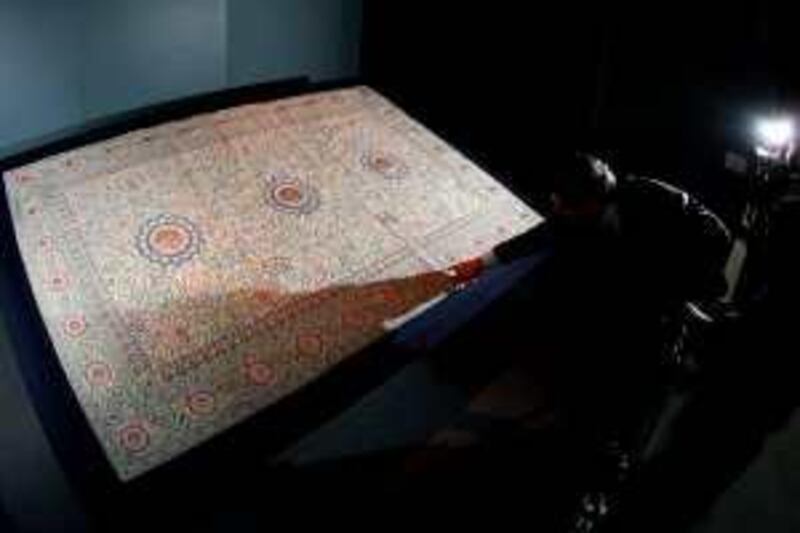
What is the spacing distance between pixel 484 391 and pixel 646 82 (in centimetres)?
166

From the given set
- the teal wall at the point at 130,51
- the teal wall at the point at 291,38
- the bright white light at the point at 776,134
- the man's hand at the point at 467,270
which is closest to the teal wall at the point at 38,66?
the teal wall at the point at 130,51

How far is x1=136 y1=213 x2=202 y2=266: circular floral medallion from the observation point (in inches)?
114

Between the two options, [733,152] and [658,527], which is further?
[733,152]

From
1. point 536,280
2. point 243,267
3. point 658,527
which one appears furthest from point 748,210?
point 243,267

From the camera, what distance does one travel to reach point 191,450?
243 cm

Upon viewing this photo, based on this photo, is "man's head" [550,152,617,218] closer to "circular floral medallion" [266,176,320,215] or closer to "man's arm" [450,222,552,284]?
"man's arm" [450,222,552,284]

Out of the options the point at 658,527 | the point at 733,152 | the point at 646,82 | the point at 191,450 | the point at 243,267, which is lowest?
the point at 658,527

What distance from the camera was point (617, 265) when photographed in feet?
9.16

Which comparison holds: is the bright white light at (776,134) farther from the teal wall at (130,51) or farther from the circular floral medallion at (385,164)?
the teal wall at (130,51)

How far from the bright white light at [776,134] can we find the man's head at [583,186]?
46cm

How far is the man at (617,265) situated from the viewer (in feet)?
8.50

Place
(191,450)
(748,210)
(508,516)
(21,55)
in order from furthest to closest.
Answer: (21,55) < (508,516) < (748,210) < (191,450)

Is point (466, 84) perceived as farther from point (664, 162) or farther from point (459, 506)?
point (459, 506)

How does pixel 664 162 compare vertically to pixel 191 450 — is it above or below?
above
